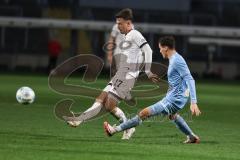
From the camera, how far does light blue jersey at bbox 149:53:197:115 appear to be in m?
12.8

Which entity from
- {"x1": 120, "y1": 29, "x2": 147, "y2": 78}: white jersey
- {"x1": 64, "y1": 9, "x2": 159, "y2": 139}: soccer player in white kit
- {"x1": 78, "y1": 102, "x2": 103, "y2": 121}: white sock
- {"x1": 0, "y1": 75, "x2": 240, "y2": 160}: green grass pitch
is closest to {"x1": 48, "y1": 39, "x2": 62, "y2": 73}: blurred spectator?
{"x1": 0, "y1": 75, "x2": 240, "y2": 160}: green grass pitch

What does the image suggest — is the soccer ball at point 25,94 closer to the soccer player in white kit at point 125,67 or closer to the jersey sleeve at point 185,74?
the soccer player in white kit at point 125,67

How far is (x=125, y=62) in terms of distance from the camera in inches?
560

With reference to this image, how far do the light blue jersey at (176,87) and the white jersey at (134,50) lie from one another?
107 cm

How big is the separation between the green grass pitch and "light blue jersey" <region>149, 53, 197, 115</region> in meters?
0.58

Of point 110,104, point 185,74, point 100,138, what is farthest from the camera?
point 110,104

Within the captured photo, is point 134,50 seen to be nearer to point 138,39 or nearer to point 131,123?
point 138,39

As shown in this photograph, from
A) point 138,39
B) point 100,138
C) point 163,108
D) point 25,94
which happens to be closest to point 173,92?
point 163,108

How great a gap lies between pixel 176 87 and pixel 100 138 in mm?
1588

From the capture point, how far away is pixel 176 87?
42.5 ft

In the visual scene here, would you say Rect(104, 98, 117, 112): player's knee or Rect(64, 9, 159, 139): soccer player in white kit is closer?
Rect(64, 9, 159, 139): soccer player in white kit

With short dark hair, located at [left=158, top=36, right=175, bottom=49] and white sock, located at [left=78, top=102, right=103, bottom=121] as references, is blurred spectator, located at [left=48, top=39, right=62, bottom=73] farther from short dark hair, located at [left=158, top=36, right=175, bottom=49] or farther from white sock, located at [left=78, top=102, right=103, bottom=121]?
short dark hair, located at [left=158, top=36, right=175, bottom=49]

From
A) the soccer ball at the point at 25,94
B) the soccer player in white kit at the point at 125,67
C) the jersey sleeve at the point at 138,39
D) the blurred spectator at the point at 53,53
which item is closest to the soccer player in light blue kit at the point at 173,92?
the soccer player in white kit at the point at 125,67

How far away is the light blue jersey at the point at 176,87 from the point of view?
1280 centimetres
